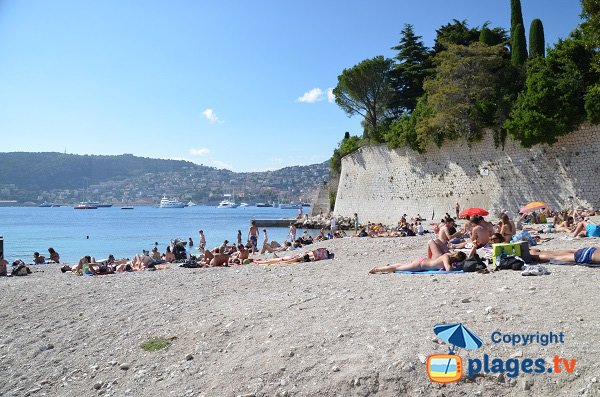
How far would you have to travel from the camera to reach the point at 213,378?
514 centimetres

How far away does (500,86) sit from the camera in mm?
30625

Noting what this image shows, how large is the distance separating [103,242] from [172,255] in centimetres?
2776

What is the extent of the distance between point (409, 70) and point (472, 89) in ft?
43.4

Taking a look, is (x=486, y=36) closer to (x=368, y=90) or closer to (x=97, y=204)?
(x=368, y=90)

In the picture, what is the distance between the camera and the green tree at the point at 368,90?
45125 mm

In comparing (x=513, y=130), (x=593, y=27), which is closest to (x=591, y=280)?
(x=593, y=27)

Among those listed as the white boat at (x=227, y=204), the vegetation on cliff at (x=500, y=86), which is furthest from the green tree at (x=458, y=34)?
the white boat at (x=227, y=204)

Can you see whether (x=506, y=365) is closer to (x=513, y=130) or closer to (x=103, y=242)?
(x=513, y=130)

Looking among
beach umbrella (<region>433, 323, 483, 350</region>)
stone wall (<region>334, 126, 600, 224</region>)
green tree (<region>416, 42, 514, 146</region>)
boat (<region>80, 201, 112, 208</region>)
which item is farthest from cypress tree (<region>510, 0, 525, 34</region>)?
boat (<region>80, 201, 112, 208</region>)

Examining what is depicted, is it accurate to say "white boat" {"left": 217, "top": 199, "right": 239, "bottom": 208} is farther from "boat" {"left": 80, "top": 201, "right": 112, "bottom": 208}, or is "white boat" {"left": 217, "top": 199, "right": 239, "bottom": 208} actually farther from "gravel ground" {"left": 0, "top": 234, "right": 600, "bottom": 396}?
"gravel ground" {"left": 0, "top": 234, "right": 600, "bottom": 396}

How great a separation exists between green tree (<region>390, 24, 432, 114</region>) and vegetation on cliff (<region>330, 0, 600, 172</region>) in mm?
85

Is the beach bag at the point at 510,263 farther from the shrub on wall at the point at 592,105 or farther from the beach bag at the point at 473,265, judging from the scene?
the shrub on wall at the point at 592,105

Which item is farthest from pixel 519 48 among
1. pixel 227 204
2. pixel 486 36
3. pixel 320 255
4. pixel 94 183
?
pixel 94 183

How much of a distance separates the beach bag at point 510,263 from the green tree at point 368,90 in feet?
115
